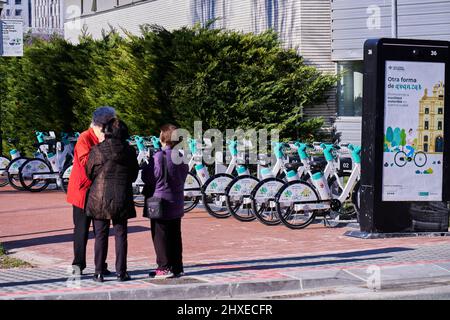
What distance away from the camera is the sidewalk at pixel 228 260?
9.40 metres

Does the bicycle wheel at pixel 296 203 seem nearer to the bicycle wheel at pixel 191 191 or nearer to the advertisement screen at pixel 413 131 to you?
the advertisement screen at pixel 413 131

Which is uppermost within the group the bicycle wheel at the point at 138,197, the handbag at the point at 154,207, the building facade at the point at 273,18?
the building facade at the point at 273,18

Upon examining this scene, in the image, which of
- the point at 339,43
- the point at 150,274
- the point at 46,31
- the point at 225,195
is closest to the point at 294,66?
the point at 339,43

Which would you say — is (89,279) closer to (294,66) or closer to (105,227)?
(105,227)

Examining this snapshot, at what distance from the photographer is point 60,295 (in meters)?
8.86

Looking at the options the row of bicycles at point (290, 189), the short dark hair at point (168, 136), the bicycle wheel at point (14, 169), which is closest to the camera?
the short dark hair at point (168, 136)

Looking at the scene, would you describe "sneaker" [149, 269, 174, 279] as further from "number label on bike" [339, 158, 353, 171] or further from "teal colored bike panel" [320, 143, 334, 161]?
"number label on bike" [339, 158, 353, 171]

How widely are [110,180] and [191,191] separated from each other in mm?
6722

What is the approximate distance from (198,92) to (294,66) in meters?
2.90

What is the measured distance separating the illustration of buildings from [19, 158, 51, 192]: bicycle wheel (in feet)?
31.6

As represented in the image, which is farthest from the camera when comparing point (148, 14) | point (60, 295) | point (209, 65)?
point (148, 14)

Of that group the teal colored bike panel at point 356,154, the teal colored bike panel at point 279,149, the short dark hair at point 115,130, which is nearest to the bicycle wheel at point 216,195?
the teal colored bike panel at point 279,149

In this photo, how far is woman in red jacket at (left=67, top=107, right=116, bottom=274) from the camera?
9.92 meters

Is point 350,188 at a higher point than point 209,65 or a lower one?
lower
